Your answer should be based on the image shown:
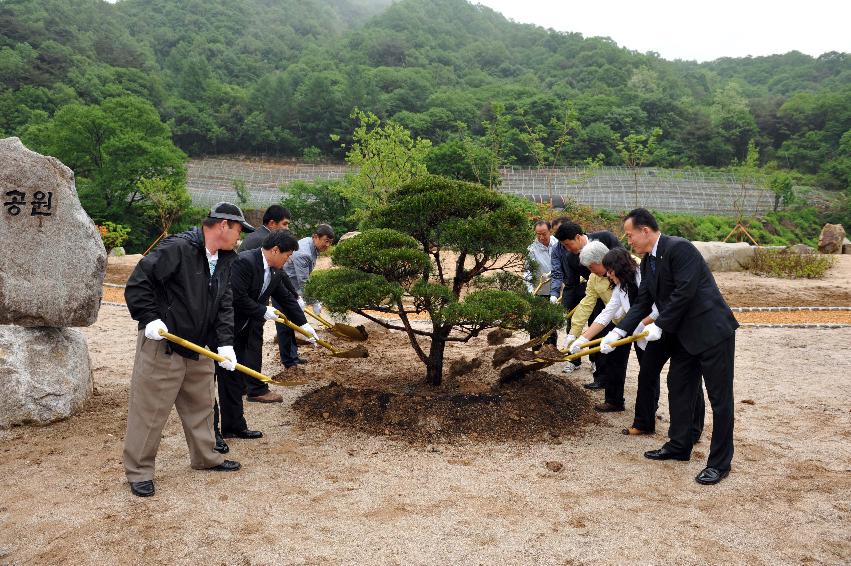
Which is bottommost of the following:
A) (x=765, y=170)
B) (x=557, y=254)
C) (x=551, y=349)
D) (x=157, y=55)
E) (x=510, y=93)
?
(x=551, y=349)

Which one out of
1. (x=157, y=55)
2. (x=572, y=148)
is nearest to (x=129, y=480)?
(x=572, y=148)

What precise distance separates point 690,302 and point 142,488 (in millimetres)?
3958

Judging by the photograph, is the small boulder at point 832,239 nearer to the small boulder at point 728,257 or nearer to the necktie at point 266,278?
the small boulder at point 728,257

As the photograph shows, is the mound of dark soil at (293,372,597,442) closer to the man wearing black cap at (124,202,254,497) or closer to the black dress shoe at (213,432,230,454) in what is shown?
the black dress shoe at (213,432,230,454)

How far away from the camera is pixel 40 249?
18.8 feet

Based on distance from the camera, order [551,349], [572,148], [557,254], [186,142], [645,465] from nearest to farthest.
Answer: [645,465]
[551,349]
[557,254]
[572,148]
[186,142]

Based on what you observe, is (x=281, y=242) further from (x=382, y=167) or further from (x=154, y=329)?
(x=382, y=167)

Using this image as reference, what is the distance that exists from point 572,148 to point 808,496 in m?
35.1

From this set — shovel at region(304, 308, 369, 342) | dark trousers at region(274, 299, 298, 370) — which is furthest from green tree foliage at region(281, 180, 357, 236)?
shovel at region(304, 308, 369, 342)

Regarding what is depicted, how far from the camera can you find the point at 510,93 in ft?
163

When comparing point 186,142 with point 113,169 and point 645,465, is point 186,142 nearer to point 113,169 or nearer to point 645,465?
point 113,169

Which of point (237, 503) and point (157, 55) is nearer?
point (237, 503)

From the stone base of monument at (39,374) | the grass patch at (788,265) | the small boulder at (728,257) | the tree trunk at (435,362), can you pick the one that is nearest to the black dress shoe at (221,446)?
the stone base of monument at (39,374)

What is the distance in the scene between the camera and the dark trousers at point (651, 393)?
216 inches
